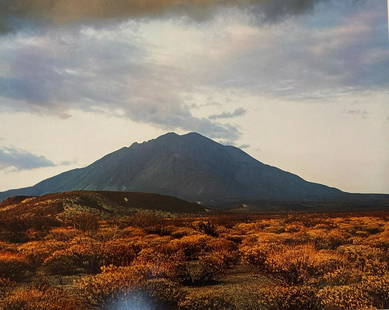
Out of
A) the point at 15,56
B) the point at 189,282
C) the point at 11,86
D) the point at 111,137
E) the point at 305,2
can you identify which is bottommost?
the point at 189,282

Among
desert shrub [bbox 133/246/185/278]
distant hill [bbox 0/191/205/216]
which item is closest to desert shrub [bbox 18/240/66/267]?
desert shrub [bbox 133/246/185/278]

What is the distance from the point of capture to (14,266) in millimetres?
8969

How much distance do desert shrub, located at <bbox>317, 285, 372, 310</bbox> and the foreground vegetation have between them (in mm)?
17

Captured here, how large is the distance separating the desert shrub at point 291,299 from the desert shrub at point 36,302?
330 cm

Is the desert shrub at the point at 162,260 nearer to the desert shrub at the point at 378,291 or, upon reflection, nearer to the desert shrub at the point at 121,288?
the desert shrub at the point at 121,288

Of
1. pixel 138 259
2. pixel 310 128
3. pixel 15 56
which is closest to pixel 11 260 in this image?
pixel 138 259

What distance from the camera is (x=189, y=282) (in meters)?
8.77

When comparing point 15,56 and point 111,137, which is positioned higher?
point 15,56

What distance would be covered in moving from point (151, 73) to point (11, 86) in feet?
12.1

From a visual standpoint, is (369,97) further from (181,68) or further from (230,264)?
(230,264)

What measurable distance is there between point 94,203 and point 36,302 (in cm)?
2058

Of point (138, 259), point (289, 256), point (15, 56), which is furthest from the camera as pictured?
point (15, 56)

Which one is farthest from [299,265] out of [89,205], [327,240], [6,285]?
[89,205]

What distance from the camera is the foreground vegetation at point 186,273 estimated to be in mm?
6949
